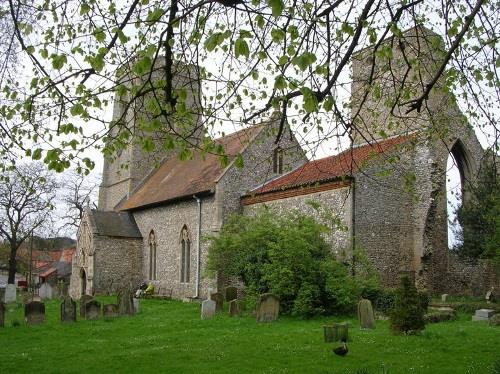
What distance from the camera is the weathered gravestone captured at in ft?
35.2

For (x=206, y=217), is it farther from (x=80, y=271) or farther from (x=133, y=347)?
(x=133, y=347)

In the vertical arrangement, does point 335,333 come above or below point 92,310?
above

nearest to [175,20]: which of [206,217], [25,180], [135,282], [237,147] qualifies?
[25,180]

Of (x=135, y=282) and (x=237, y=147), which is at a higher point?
(x=237, y=147)

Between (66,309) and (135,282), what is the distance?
38.7ft

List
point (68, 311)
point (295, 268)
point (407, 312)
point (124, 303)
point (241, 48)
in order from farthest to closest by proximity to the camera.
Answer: point (124, 303), point (295, 268), point (68, 311), point (407, 312), point (241, 48)

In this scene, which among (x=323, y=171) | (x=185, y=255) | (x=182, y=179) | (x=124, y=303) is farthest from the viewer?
(x=182, y=179)

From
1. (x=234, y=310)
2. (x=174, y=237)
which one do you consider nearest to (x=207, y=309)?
(x=234, y=310)

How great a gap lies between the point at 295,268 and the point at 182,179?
1133cm

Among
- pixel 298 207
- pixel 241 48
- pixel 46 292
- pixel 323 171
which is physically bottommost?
Answer: pixel 46 292

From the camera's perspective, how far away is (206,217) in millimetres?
22766

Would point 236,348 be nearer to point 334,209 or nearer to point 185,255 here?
point 334,209

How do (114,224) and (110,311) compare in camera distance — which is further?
(114,224)

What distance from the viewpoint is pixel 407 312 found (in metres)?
11.5
